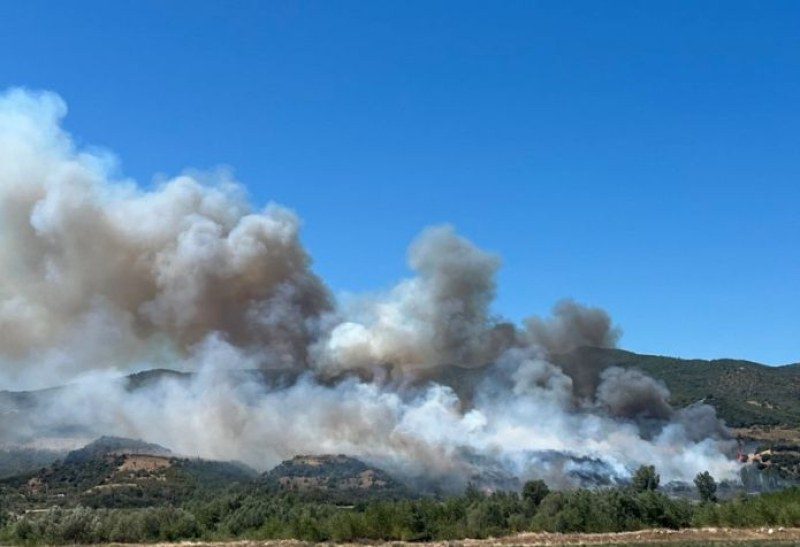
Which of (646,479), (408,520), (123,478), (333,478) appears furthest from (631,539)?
(123,478)

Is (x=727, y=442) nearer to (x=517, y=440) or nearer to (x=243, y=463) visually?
(x=517, y=440)

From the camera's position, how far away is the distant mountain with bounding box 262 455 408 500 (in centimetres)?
16088

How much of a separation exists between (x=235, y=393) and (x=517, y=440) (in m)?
59.8

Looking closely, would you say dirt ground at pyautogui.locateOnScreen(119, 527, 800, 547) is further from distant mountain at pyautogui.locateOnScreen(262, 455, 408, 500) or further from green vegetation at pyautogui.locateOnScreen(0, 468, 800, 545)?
distant mountain at pyautogui.locateOnScreen(262, 455, 408, 500)

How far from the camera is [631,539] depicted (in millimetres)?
80562

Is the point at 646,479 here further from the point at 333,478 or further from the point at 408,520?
the point at 408,520

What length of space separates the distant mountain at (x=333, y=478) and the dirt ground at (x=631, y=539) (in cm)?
7378

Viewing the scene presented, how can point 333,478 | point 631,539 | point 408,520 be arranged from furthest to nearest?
point 333,478 → point 408,520 → point 631,539

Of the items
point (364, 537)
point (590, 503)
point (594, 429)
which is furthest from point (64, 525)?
point (594, 429)

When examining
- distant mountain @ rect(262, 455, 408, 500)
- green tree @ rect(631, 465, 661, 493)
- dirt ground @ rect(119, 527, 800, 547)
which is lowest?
dirt ground @ rect(119, 527, 800, 547)

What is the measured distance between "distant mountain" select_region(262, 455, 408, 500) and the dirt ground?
7378 cm

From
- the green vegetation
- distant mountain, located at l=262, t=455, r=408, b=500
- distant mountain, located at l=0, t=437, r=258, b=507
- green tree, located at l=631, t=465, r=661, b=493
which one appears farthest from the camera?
distant mountain, located at l=262, t=455, r=408, b=500

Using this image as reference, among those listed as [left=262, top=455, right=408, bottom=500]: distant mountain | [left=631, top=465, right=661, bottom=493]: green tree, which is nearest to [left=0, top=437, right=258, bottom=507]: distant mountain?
[left=262, top=455, right=408, bottom=500]: distant mountain

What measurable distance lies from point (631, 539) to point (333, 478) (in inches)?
3876
